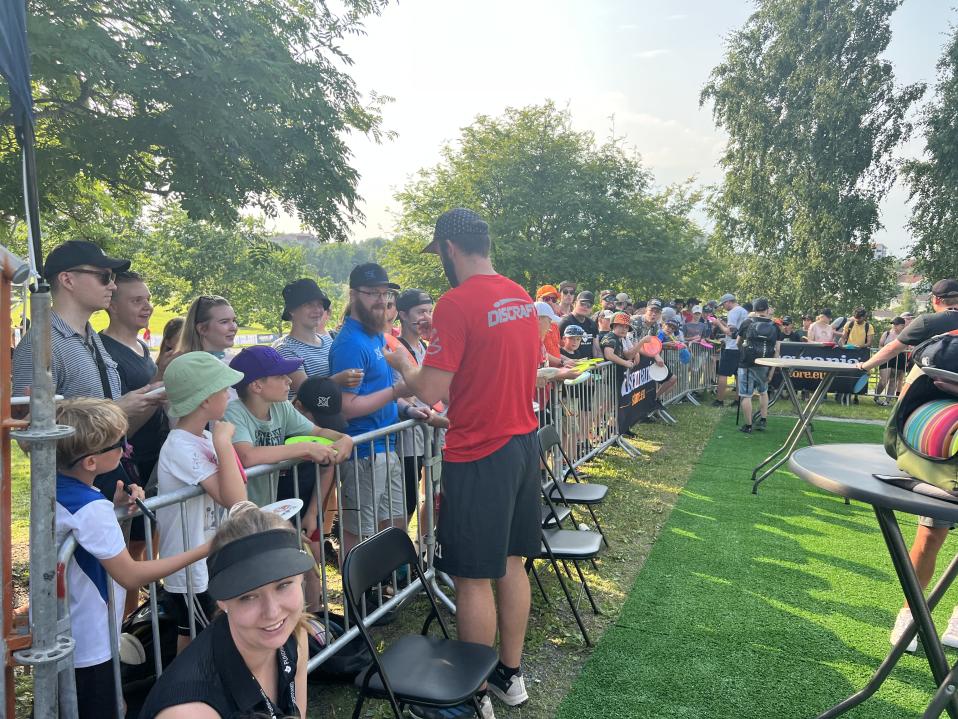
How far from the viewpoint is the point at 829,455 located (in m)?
→ 2.53

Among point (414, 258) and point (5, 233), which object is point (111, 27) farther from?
point (414, 258)

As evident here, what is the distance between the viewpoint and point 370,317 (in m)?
3.79

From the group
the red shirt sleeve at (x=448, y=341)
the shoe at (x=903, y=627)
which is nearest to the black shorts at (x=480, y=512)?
the red shirt sleeve at (x=448, y=341)

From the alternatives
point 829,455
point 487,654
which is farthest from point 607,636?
point 829,455

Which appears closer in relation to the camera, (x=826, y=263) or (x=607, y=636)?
(x=607, y=636)

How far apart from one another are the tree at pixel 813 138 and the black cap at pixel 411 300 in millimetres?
22758

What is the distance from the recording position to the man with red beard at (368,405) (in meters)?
3.61

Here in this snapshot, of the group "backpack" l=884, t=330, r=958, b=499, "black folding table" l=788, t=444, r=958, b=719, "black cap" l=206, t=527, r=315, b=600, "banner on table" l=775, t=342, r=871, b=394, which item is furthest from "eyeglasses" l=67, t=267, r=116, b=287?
"banner on table" l=775, t=342, r=871, b=394

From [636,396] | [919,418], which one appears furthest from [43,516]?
[636,396]

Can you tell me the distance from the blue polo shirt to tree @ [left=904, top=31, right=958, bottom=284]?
2438cm

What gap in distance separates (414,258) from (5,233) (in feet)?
93.8

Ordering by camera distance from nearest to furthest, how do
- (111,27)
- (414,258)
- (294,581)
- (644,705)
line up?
(294,581) → (644,705) → (111,27) → (414,258)

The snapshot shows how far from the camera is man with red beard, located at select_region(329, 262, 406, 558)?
Answer: 11.8 feet

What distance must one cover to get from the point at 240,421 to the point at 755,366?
30.3 ft
